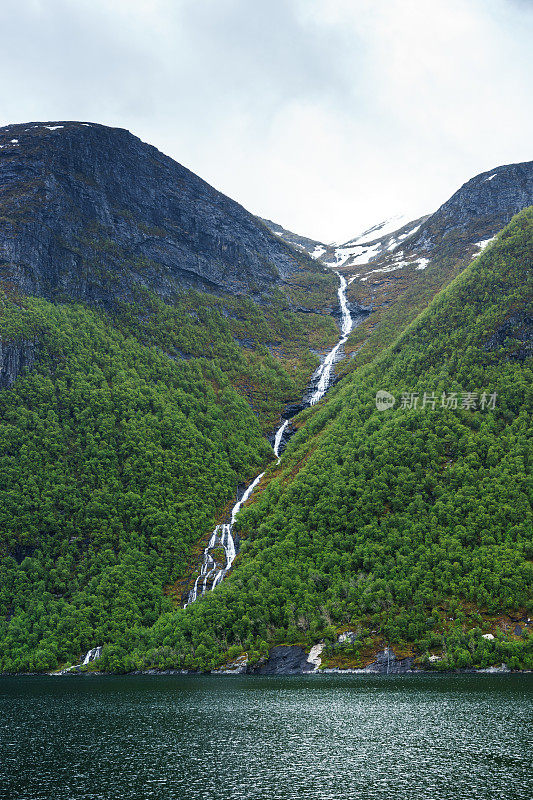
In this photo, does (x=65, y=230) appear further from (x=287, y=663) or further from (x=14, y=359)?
(x=287, y=663)

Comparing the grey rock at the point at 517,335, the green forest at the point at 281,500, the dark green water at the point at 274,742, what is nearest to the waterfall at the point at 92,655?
the green forest at the point at 281,500

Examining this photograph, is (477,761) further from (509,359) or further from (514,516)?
(509,359)

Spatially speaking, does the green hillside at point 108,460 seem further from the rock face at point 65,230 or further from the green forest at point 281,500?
the rock face at point 65,230

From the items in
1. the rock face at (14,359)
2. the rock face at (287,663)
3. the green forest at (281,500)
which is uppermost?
the rock face at (14,359)

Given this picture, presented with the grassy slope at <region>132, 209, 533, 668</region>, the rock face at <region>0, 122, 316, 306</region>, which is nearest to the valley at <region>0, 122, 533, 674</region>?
the grassy slope at <region>132, 209, 533, 668</region>

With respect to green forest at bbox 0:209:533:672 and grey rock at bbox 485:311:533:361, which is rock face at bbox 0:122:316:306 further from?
grey rock at bbox 485:311:533:361

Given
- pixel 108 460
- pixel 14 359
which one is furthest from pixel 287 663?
pixel 14 359
